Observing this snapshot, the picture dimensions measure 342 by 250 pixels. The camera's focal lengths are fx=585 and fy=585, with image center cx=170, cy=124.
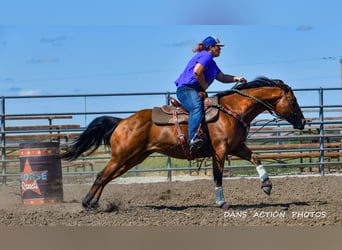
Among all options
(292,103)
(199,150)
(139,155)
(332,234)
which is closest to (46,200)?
(139,155)

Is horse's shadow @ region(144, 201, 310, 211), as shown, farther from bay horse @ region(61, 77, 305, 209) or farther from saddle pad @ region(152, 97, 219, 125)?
saddle pad @ region(152, 97, 219, 125)

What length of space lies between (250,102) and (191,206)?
167cm

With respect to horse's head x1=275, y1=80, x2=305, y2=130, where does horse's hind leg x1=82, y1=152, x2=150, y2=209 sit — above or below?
below

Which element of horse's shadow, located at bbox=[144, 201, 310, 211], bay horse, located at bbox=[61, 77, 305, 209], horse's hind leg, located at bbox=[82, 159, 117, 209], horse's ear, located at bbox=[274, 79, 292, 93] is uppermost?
horse's ear, located at bbox=[274, 79, 292, 93]

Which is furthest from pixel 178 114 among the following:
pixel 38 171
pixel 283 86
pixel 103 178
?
pixel 38 171

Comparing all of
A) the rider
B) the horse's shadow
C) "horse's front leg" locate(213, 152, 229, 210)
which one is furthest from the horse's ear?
the horse's shadow

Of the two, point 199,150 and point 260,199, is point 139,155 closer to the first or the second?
point 199,150

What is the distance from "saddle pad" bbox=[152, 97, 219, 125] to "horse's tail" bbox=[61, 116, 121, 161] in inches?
22.9

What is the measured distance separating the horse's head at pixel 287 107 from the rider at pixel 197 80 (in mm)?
1002

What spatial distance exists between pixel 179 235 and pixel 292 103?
3.85m

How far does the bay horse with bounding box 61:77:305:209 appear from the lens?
25.2 feet

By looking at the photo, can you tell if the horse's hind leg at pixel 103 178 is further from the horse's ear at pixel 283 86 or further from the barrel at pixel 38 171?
the horse's ear at pixel 283 86

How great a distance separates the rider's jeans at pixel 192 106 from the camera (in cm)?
758

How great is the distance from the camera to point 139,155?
26.1ft
